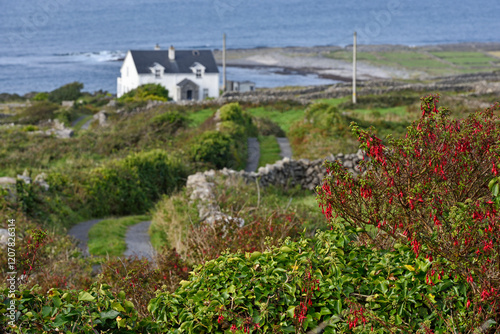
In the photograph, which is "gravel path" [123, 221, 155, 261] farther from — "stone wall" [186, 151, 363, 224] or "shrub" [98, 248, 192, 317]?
"shrub" [98, 248, 192, 317]

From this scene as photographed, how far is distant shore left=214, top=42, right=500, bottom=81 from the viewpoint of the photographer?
91062mm

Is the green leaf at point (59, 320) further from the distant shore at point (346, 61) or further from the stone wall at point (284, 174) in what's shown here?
the distant shore at point (346, 61)

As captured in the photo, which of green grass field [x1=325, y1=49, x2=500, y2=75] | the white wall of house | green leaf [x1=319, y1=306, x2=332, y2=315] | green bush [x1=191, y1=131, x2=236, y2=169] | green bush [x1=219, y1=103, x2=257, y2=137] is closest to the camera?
green leaf [x1=319, y1=306, x2=332, y2=315]

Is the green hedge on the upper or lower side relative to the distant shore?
lower

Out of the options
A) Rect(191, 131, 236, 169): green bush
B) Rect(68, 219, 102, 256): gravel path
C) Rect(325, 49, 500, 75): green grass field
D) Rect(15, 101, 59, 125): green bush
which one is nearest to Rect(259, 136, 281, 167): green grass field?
Rect(191, 131, 236, 169): green bush

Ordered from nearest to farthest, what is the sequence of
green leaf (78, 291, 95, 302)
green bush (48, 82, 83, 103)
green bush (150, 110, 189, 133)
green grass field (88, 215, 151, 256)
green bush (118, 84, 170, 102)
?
green leaf (78, 291, 95, 302) < green grass field (88, 215, 151, 256) < green bush (150, 110, 189, 133) < green bush (118, 84, 170, 102) < green bush (48, 82, 83, 103)

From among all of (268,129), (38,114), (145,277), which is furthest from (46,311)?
(38,114)

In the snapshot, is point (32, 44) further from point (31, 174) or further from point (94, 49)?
point (31, 174)

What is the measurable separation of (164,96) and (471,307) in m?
48.7

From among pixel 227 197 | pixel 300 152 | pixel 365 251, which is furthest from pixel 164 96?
pixel 365 251

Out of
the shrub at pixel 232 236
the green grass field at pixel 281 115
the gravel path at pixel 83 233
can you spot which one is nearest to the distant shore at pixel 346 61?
the green grass field at pixel 281 115

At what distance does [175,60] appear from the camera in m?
58.2

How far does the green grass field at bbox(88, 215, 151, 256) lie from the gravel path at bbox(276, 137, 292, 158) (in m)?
Result: 8.65

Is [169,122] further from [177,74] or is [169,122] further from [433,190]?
[177,74]
